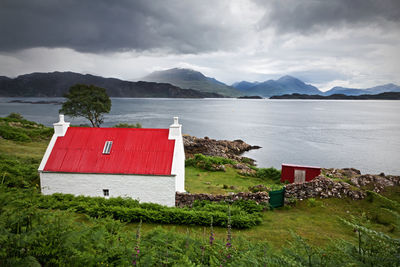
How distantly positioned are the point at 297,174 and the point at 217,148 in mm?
23582

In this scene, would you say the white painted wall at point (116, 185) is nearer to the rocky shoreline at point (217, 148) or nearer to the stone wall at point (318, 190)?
Result: the stone wall at point (318, 190)

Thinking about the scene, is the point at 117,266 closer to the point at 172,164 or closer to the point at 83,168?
the point at 172,164

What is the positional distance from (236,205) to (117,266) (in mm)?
12687

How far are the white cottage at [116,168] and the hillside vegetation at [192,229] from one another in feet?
5.69

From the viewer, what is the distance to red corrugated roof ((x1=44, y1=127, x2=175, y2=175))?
17828mm

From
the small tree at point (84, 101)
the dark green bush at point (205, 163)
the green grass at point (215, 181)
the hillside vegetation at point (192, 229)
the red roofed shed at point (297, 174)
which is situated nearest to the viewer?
the hillside vegetation at point (192, 229)

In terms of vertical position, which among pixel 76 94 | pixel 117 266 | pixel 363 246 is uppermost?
pixel 76 94

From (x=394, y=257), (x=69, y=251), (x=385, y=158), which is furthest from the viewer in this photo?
(x=385, y=158)

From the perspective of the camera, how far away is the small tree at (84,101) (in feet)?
175

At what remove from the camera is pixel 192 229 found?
777cm

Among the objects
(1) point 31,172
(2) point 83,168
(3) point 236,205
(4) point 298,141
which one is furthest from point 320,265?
(4) point 298,141

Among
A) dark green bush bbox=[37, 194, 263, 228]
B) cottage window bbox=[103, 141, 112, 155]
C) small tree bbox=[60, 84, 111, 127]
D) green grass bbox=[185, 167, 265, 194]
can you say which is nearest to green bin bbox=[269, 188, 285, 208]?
dark green bush bbox=[37, 194, 263, 228]

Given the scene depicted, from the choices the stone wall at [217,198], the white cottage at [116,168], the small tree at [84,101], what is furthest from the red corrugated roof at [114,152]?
the small tree at [84,101]

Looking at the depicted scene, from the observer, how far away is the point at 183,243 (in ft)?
22.8
